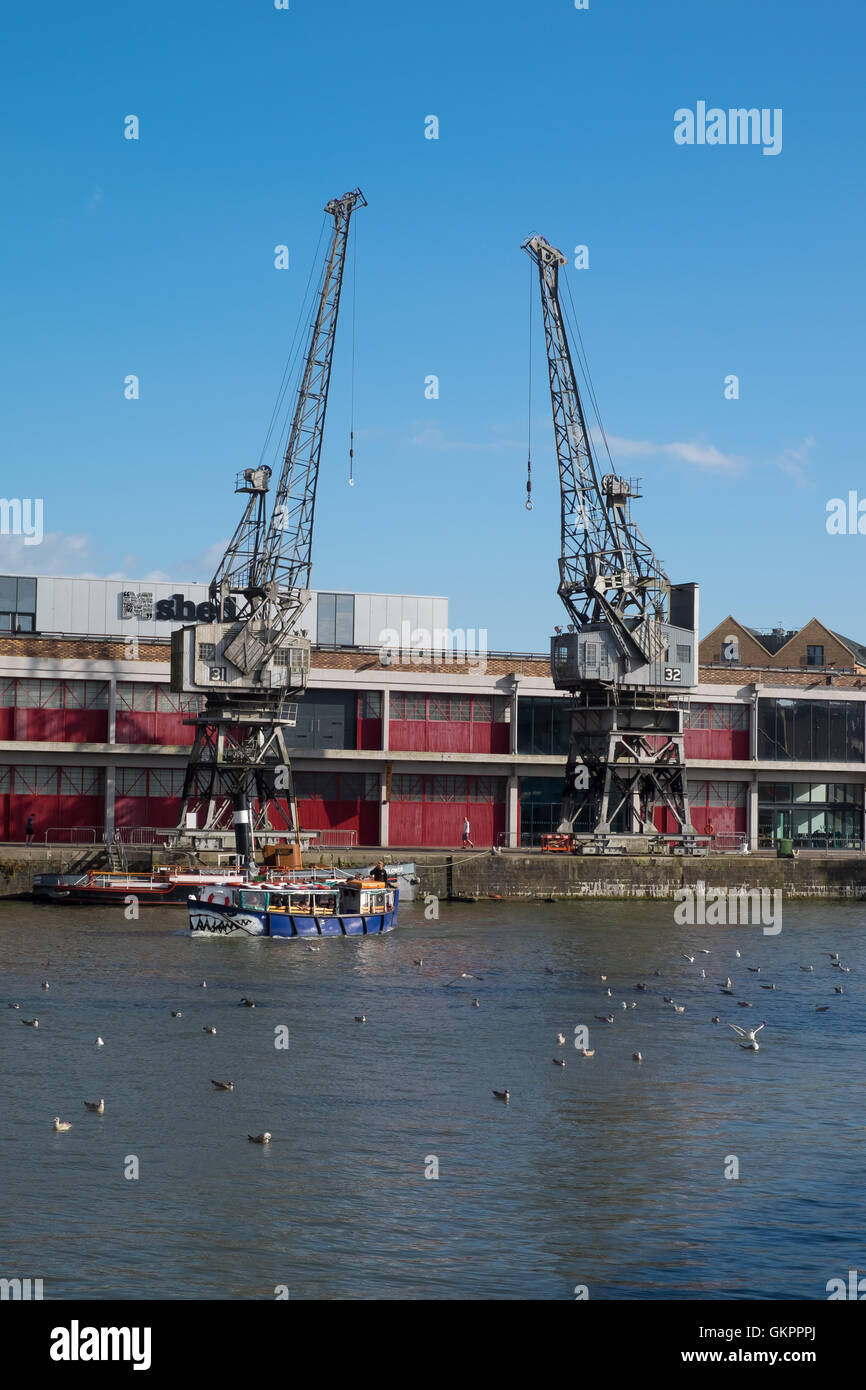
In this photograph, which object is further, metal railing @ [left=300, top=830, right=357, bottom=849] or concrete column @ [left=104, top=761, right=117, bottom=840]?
metal railing @ [left=300, top=830, right=357, bottom=849]

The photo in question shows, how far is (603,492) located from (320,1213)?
74.1 m

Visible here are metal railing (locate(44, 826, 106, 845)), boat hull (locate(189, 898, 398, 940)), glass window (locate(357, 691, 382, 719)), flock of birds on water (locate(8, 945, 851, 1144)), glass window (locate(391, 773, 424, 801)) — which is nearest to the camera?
flock of birds on water (locate(8, 945, 851, 1144))

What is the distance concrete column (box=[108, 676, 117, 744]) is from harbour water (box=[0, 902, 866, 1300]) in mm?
37964

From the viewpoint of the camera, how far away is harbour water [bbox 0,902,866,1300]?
71.9 ft

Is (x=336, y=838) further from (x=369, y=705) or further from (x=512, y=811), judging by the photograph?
(x=512, y=811)

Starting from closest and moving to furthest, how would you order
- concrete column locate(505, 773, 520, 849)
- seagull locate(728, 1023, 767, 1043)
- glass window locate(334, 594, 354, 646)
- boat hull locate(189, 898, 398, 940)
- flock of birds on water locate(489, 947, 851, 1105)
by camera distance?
flock of birds on water locate(489, 947, 851, 1105) → seagull locate(728, 1023, 767, 1043) → boat hull locate(189, 898, 398, 940) → concrete column locate(505, 773, 520, 849) → glass window locate(334, 594, 354, 646)

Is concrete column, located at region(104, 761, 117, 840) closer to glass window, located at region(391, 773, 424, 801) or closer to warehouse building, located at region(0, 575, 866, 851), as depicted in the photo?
warehouse building, located at region(0, 575, 866, 851)

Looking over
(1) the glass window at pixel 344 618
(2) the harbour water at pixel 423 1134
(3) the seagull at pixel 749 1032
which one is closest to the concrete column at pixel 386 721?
(1) the glass window at pixel 344 618

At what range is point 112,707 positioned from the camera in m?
89.4

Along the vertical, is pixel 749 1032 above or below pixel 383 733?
below

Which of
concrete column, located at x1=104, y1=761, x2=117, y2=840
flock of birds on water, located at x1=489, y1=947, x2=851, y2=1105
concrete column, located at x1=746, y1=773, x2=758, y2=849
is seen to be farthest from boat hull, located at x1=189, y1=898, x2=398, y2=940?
concrete column, located at x1=746, y1=773, x2=758, y2=849

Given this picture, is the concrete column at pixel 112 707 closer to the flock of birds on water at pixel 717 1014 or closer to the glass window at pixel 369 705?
the glass window at pixel 369 705

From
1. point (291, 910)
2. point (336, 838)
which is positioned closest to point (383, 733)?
point (336, 838)

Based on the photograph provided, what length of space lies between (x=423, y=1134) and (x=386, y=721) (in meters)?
65.6
